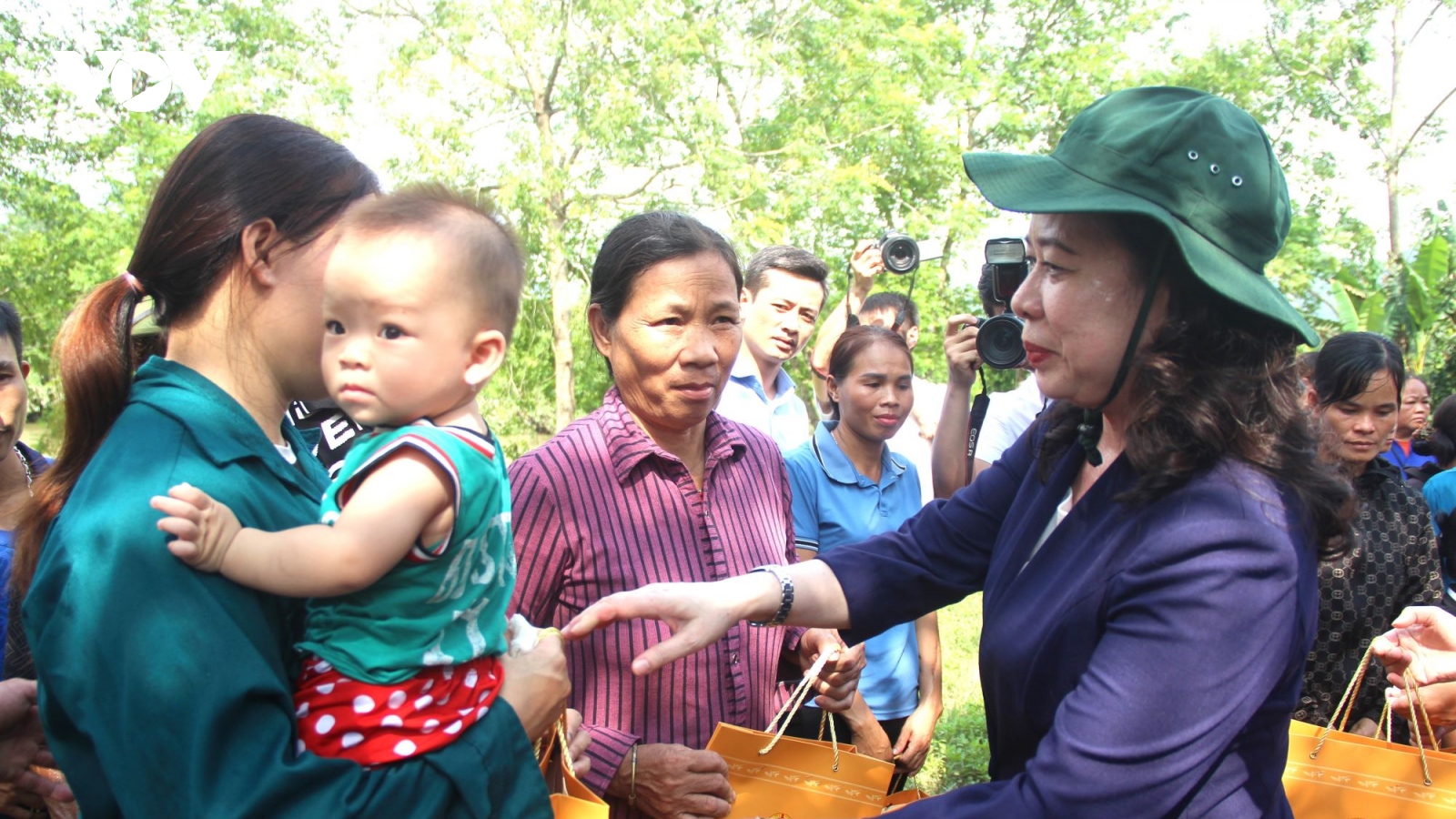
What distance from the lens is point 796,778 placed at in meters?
2.28

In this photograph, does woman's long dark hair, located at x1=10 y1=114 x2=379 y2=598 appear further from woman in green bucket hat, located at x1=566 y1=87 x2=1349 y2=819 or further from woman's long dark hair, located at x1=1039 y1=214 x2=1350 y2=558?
woman's long dark hair, located at x1=1039 y1=214 x2=1350 y2=558

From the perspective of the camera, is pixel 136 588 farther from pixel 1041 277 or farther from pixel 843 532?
pixel 843 532

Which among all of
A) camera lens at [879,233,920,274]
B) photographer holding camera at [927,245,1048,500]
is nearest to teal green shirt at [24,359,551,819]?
photographer holding camera at [927,245,1048,500]

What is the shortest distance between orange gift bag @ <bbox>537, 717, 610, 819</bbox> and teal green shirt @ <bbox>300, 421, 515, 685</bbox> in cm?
33

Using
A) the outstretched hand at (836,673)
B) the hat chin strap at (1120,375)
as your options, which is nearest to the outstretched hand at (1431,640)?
the hat chin strap at (1120,375)

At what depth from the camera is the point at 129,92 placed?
43.0ft

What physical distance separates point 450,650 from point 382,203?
660 millimetres

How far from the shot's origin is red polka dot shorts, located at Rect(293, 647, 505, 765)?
4.80 ft

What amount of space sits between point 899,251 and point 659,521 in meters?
3.02

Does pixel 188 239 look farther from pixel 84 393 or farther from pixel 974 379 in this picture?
pixel 974 379

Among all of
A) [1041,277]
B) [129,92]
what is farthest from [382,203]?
[129,92]

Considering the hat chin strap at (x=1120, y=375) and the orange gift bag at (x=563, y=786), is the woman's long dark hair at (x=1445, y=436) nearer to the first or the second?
the hat chin strap at (x=1120, y=375)

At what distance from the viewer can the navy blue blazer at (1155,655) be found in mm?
1558

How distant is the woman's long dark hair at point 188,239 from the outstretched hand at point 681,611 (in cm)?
80
